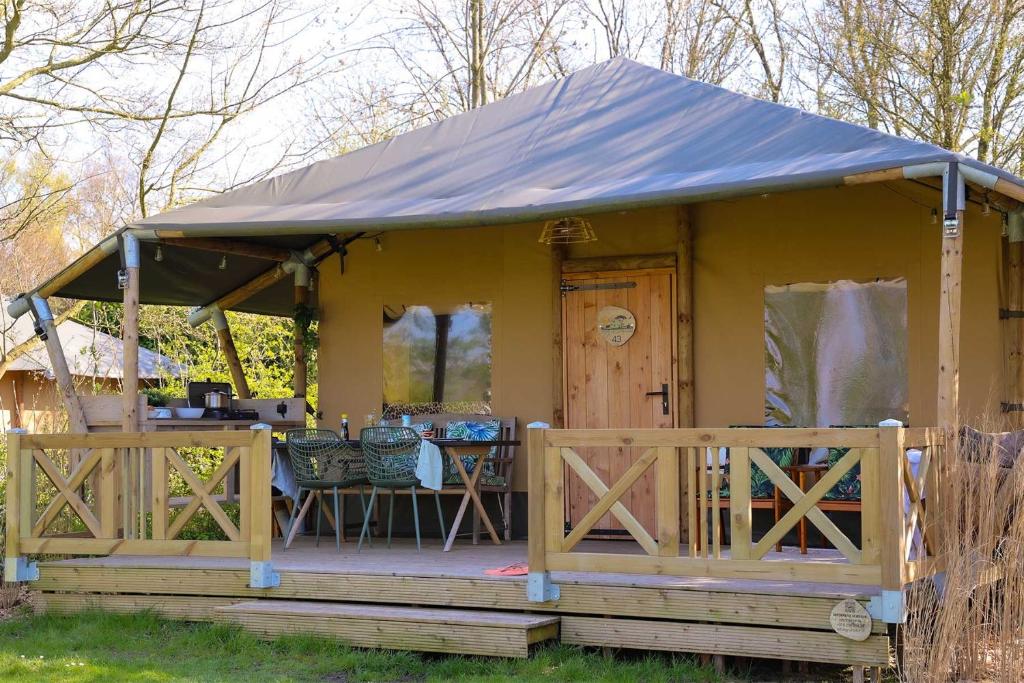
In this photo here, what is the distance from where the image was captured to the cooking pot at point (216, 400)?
8836 millimetres

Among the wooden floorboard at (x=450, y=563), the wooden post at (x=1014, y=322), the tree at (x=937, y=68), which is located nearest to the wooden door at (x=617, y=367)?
the wooden floorboard at (x=450, y=563)

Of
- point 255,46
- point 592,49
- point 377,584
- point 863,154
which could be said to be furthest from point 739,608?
point 592,49

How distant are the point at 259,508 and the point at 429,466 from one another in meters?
1.44

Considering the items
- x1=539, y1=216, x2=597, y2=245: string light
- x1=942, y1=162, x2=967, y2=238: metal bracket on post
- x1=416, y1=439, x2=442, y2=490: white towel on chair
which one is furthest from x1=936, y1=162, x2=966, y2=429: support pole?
x1=416, y1=439, x2=442, y2=490: white towel on chair

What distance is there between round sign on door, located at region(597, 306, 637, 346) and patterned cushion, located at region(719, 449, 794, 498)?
1.40m

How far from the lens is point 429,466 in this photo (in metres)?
7.56

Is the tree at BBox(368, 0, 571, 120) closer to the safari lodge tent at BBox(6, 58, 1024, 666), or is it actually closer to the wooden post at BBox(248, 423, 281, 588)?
the safari lodge tent at BBox(6, 58, 1024, 666)

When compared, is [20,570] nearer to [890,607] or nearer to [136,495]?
[136,495]

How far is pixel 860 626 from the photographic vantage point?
5113 mm

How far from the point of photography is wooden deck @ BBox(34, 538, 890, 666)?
534cm

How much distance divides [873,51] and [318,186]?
7802mm

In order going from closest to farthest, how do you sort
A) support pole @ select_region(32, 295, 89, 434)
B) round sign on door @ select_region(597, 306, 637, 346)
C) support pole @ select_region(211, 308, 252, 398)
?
support pole @ select_region(32, 295, 89, 434) < round sign on door @ select_region(597, 306, 637, 346) < support pole @ select_region(211, 308, 252, 398)

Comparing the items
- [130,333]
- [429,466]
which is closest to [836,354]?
[429,466]

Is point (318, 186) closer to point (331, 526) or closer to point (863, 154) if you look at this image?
point (331, 526)
